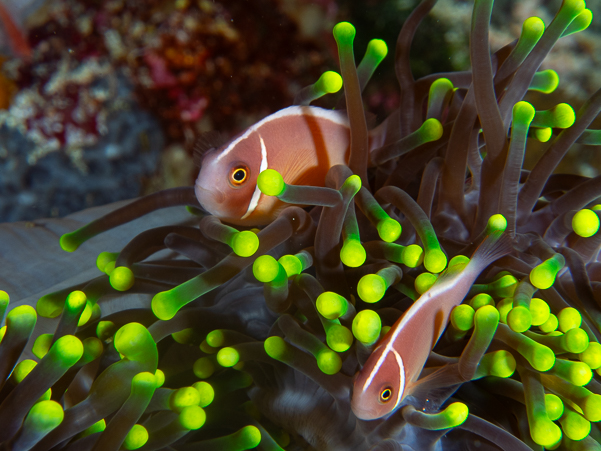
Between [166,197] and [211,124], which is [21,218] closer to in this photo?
[211,124]

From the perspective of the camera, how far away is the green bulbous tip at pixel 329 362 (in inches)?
27.6

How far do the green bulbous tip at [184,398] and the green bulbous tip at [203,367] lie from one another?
13 centimetres

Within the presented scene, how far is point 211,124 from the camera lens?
2189 mm

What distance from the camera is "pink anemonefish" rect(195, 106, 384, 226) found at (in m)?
0.90

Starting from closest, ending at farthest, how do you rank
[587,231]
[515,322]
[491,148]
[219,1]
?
1. [515,322]
2. [587,231]
3. [491,148]
4. [219,1]

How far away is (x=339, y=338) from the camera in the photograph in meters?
0.68

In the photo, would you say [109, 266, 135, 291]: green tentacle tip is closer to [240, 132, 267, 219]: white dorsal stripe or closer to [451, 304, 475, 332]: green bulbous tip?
[240, 132, 267, 219]: white dorsal stripe

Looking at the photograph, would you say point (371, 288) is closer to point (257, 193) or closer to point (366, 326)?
point (366, 326)

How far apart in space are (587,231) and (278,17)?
179 cm

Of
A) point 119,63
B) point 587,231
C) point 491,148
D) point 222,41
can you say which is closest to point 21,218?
point 119,63

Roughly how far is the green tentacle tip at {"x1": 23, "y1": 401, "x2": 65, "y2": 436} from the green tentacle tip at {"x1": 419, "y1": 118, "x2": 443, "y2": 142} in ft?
2.51

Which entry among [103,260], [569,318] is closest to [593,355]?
[569,318]

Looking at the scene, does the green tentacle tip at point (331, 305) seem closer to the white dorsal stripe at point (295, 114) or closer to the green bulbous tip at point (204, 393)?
the green bulbous tip at point (204, 393)

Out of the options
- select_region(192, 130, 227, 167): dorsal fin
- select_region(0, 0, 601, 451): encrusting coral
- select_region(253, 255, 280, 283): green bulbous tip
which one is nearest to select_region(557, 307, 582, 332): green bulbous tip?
select_region(0, 0, 601, 451): encrusting coral
